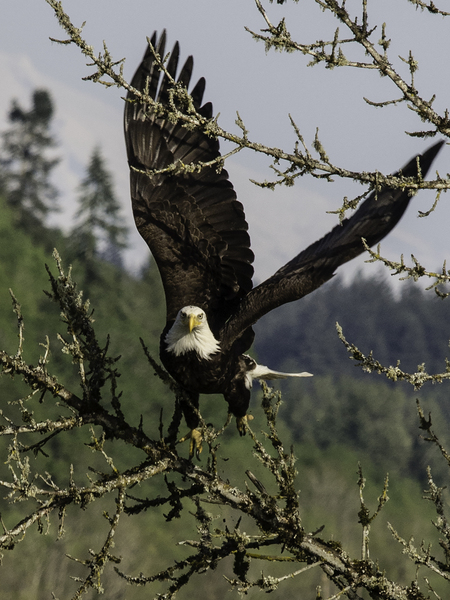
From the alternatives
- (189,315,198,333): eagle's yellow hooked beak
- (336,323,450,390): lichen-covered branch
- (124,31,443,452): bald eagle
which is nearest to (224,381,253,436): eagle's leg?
(124,31,443,452): bald eagle

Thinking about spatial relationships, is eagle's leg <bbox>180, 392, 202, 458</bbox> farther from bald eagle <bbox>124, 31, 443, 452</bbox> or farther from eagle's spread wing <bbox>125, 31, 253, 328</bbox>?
eagle's spread wing <bbox>125, 31, 253, 328</bbox>

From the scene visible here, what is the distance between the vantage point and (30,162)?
57000 millimetres

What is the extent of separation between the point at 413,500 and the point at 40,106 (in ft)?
119

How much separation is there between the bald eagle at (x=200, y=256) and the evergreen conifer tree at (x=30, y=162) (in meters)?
50.4

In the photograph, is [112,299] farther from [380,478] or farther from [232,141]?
[232,141]

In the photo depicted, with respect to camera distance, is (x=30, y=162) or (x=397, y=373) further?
(x=30, y=162)

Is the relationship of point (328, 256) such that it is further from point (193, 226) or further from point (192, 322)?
point (193, 226)

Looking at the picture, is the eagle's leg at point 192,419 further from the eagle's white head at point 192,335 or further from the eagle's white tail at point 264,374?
the eagle's white tail at point 264,374

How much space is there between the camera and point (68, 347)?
425cm

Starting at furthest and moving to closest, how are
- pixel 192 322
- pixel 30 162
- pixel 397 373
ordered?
pixel 30 162, pixel 192 322, pixel 397 373

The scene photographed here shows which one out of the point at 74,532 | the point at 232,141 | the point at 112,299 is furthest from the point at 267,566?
the point at 232,141

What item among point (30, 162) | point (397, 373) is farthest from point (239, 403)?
point (30, 162)

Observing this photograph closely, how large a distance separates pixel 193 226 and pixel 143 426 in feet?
85.7

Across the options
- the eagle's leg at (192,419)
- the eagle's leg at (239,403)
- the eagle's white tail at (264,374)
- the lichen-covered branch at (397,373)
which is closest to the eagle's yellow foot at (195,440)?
the eagle's leg at (192,419)
